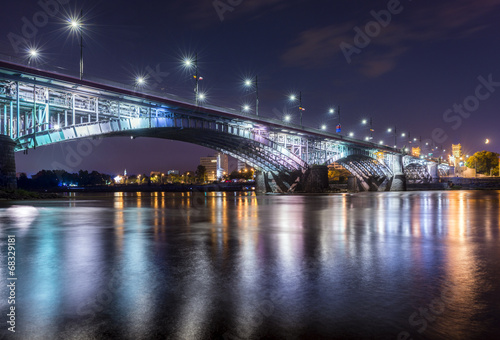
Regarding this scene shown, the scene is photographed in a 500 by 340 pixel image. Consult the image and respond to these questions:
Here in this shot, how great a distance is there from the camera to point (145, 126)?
45031 mm

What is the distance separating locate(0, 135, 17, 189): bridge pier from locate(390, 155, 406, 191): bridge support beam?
307ft

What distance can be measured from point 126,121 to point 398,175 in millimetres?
85602

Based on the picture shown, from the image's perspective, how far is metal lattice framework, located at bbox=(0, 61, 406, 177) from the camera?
35688 mm

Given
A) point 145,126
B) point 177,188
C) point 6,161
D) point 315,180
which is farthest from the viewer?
point 177,188

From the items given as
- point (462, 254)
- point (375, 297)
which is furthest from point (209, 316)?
point (462, 254)

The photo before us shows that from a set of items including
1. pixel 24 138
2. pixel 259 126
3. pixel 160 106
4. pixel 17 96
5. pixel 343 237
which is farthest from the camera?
pixel 259 126

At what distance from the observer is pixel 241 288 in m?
5.49

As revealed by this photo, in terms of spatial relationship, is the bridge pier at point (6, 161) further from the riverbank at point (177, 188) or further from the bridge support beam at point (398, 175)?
the bridge support beam at point (398, 175)

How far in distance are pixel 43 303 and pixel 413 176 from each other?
161797 millimetres

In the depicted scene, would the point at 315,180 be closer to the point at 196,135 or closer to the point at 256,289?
the point at 196,135

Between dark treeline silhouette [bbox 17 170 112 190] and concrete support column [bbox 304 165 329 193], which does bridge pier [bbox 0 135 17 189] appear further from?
dark treeline silhouette [bbox 17 170 112 190]

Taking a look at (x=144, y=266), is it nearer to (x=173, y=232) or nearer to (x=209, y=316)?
(x=209, y=316)

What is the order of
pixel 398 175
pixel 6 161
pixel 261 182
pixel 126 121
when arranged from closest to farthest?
1. pixel 6 161
2. pixel 126 121
3. pixel 261 182
4. pixel 398 175

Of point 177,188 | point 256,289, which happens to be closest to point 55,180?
point 177,188
